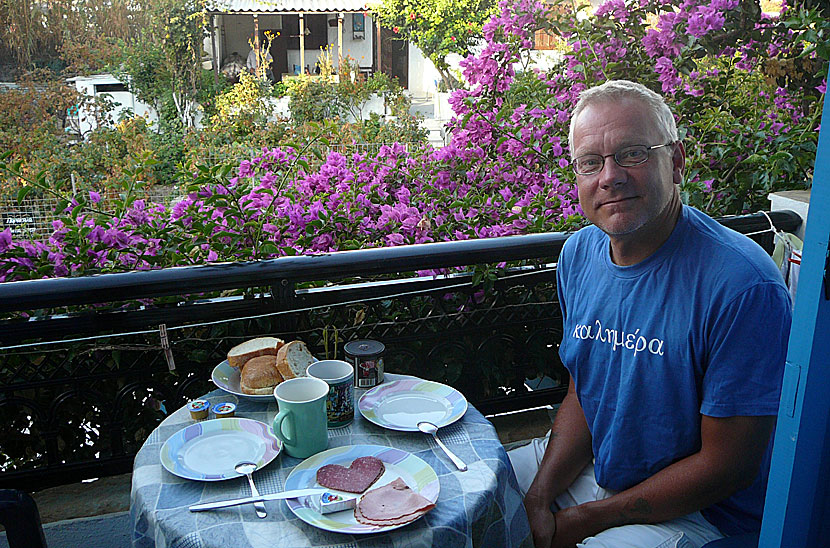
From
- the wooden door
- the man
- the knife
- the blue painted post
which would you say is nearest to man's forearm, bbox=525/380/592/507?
the man

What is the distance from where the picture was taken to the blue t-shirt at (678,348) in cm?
122

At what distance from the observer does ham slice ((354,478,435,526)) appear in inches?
42.0

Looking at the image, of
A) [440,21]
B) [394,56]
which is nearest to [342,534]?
[440,21]

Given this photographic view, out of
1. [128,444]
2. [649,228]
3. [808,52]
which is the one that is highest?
[808,52]

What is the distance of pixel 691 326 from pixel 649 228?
0.70 feet

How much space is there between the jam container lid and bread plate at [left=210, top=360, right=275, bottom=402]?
7.5 inches

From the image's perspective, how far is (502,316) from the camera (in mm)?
2270

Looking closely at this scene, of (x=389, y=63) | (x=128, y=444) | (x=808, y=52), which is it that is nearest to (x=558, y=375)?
(x=128, y=444)

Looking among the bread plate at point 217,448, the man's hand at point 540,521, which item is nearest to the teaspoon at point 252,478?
the bread plate at point 217,448

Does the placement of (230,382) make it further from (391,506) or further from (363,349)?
(391,506)

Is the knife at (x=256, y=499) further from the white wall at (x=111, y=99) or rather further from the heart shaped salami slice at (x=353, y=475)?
the white wall at (x=111, y=99)

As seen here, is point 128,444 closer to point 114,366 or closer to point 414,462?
point 114,366

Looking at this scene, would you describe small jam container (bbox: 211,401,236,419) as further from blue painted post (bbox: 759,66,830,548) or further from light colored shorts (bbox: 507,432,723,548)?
blue painted post (bbox: 759,66,830,548)

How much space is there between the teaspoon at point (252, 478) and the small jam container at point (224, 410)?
0.18 meters
